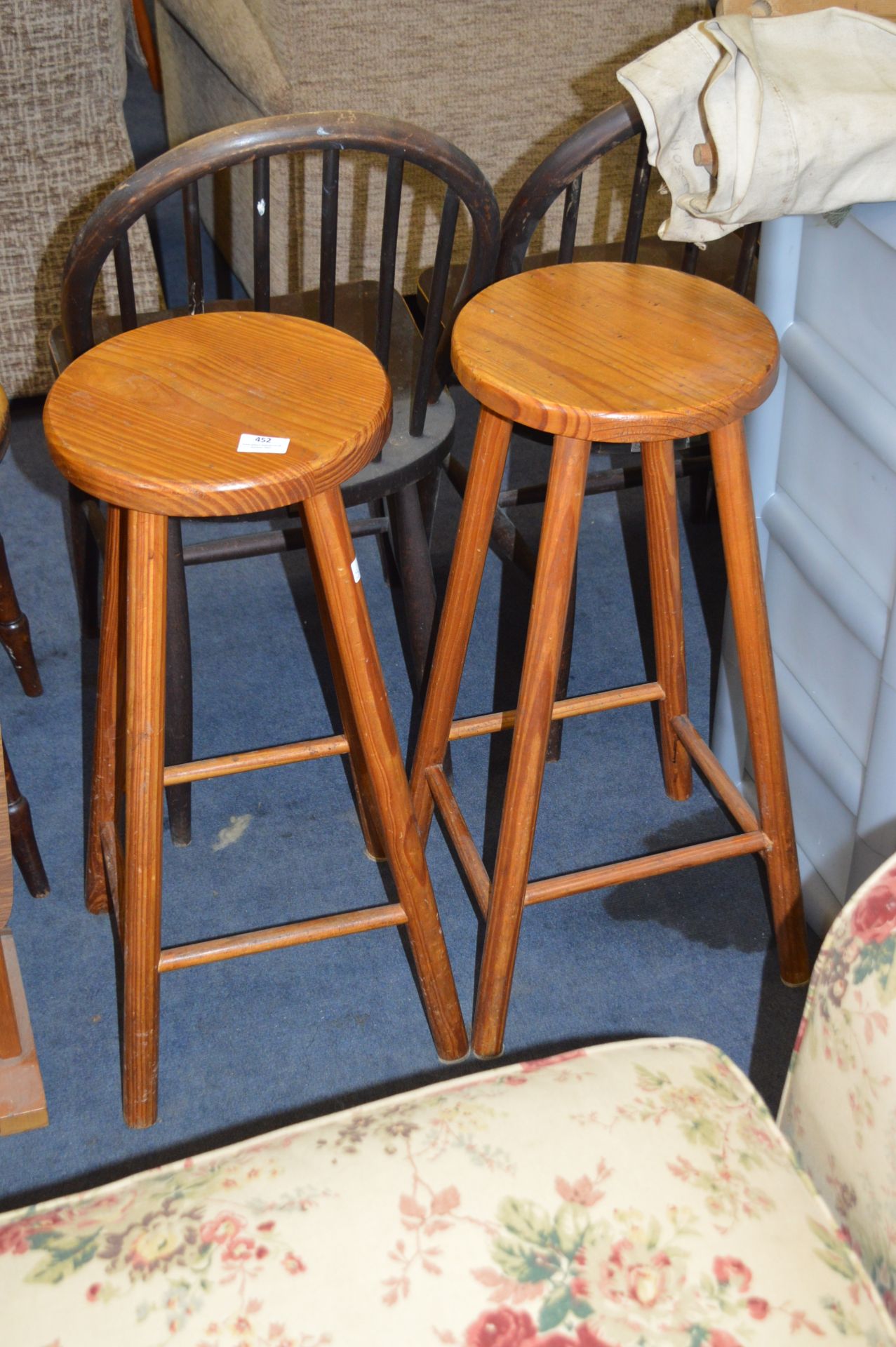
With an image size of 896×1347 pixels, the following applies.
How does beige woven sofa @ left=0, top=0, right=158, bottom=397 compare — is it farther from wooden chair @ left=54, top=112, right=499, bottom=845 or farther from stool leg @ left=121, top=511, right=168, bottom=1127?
stool leg @ left=121, top=511, right=168, bottom=1127

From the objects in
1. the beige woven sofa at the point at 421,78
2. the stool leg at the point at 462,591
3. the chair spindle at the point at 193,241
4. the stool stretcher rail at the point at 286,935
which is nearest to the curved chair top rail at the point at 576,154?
the stool leg at the point at 462,591

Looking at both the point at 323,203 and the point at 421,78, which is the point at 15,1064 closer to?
the point at 323,203

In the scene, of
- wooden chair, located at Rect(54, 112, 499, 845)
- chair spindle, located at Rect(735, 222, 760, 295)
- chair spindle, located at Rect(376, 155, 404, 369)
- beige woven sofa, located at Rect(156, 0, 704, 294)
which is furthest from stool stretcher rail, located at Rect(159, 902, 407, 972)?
beige woven sofa, located at Rect(156, 0, 704, 294)

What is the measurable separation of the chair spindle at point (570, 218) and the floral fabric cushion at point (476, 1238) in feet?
2.87

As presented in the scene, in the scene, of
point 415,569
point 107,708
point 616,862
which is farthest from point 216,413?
point 616,862

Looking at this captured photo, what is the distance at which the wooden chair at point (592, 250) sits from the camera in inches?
48.0

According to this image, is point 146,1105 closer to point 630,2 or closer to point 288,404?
point 288,404

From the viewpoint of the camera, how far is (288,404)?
1073 mm

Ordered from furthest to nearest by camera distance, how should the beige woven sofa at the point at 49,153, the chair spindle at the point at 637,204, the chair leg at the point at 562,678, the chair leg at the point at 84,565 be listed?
the beige woven sofa at the point at 49,153 < the chair leg at the point at 84,565 < the chair leg at the point at 562,678 < the chair spindle at the point at 637,204

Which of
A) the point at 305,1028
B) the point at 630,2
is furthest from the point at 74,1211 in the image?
the point at 630,2

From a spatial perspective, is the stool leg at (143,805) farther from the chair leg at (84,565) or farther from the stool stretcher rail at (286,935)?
the chair leg at (84,565)

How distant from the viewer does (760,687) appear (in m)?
1.27

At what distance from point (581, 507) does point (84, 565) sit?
3.06 feet

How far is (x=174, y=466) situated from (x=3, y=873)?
0.42 m
